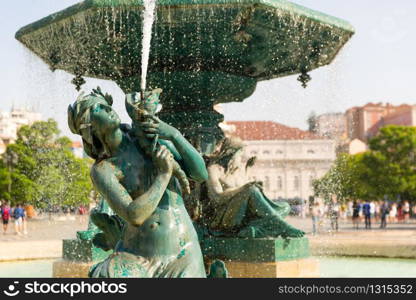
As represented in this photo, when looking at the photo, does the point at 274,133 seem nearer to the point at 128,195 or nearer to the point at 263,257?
the point at 263,257

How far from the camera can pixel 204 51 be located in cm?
671

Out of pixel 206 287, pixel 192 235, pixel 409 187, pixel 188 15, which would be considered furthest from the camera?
pixel 409 187

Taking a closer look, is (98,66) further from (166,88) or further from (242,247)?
(242,247)

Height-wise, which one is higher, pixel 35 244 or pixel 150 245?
pixel 150 245

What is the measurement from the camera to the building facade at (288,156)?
7869 cm

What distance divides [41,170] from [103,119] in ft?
138

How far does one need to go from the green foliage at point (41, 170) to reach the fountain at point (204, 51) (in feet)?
119

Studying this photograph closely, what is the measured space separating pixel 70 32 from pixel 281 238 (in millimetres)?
2893

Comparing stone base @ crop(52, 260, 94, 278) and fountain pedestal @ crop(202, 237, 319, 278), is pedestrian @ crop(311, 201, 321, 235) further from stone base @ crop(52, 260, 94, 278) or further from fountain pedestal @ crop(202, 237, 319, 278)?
stone base @ crop(52, 260, 94, 278)

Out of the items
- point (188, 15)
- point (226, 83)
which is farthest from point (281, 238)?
point (188, 15)

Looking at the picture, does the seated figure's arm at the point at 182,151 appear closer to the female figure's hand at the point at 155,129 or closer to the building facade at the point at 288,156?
the female figure's hand at the point at 155,129

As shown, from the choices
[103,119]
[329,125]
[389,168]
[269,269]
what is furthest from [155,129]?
[389,168]

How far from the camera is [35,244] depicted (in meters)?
11.7

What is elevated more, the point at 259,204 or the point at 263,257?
the point at 259,204
